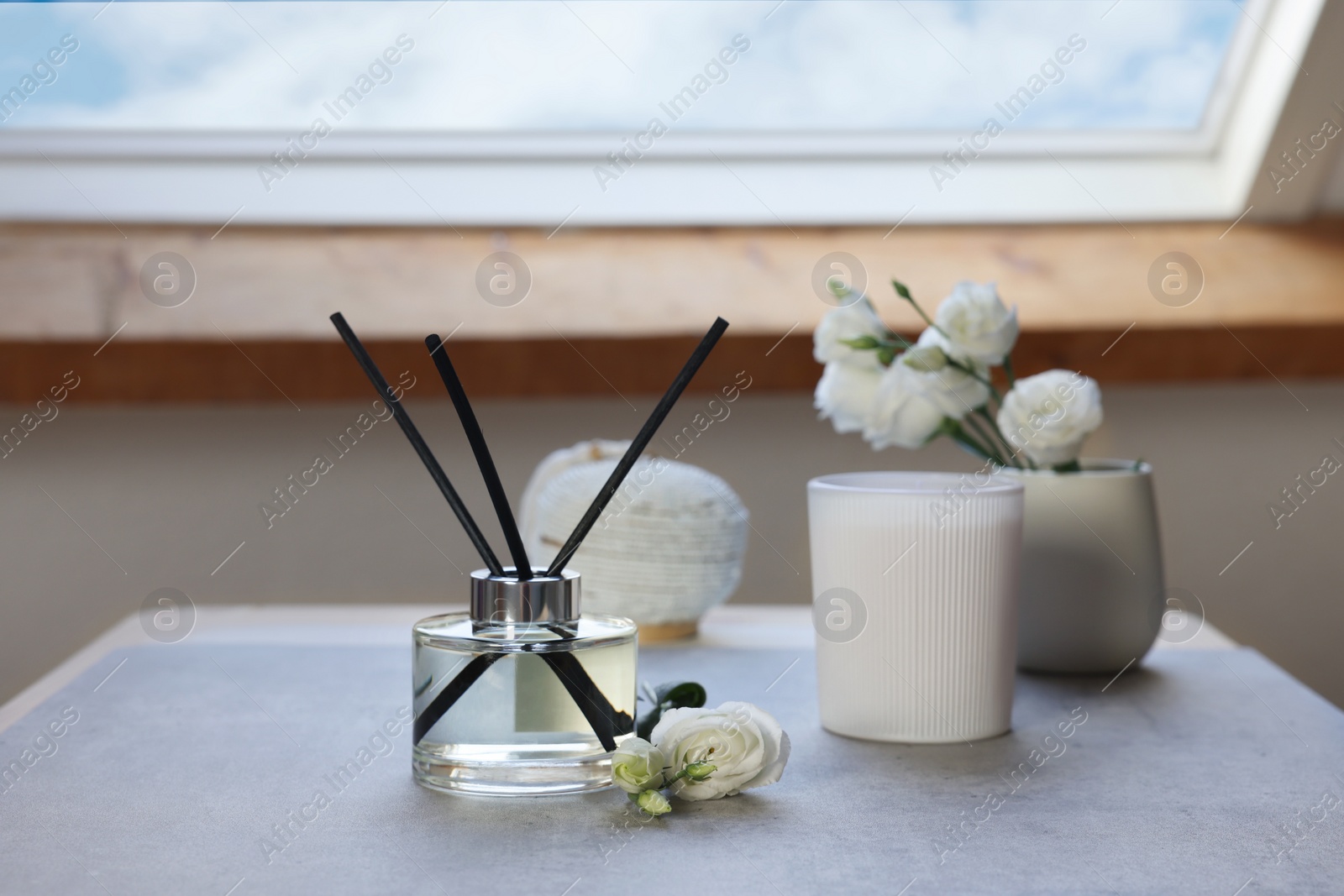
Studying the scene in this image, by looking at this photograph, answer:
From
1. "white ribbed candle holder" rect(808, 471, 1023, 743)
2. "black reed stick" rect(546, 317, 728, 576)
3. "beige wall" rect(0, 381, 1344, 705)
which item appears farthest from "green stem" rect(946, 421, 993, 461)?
"beige wall" rect(0, 381, 1344, 705)

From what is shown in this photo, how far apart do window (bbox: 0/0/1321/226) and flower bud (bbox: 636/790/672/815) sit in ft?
3.67

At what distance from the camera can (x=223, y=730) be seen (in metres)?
0.75

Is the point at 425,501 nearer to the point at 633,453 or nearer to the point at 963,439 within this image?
the point at 963,439

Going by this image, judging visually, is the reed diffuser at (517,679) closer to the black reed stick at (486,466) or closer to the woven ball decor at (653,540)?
the black reed stick at (486,466)

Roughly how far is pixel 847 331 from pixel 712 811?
0.39 metres

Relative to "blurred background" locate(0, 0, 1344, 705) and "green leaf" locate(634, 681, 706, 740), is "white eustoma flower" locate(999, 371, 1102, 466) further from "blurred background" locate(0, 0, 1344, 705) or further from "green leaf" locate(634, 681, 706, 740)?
"blurred background" locate(0, 0, 1344, 705)

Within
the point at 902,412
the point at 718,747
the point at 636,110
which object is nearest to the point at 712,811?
the point at 718,747

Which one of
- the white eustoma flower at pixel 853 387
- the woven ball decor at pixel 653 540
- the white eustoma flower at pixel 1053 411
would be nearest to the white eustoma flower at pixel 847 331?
the white eustoma flower at pixel 853 387

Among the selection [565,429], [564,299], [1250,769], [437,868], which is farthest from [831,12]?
[437,868]

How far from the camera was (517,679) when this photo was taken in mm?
601

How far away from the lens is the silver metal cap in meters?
0.62

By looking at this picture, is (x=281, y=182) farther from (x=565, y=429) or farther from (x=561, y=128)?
(x=565, y=429)

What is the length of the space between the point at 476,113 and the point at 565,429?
0.45 m

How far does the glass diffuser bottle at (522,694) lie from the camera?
1.98 ft
